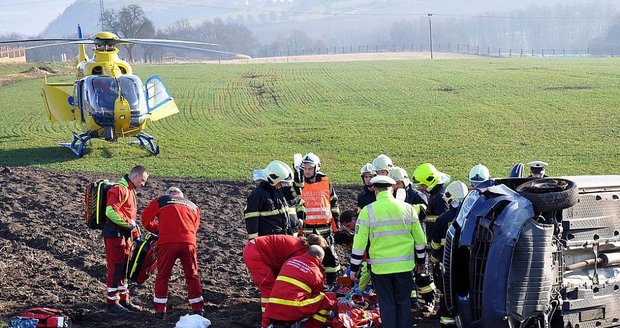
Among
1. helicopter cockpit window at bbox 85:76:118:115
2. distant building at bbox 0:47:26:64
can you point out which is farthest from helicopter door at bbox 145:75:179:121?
distant building at bbox 0:47:26:64

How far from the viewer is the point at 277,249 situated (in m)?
8.76

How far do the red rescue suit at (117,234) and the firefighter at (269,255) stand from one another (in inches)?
78.3

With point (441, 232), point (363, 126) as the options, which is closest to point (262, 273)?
point (441, 232)

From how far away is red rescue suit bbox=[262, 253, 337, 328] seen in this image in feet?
26.8

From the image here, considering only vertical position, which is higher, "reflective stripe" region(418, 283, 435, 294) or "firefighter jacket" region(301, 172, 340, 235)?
"firefighter jacket" region(301, 172, 340, 235)

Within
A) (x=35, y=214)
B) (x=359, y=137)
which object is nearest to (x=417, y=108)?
(x=359, y=137)

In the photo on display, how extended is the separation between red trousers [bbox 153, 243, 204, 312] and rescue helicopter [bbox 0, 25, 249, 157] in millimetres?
14095

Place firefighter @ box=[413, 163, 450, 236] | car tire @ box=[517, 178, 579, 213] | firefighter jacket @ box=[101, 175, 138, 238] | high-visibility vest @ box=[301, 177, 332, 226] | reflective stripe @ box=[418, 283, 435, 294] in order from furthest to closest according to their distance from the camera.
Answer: high-visibility vest @ box=[301, 177, 332, 226], firefighter @ box=[413, 163, 450, 236], firefighter jacket @ box=[101, 175, 138, 238], reflective stripe @ box=[418, 283, 435, 294], car tire @ box=[517, 178, 579, 213]

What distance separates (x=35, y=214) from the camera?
49.7ft

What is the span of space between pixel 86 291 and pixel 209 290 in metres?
1.57

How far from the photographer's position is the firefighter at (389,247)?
27.6 ft

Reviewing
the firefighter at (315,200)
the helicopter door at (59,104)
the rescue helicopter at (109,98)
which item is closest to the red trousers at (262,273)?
the firefighter at (315,200)

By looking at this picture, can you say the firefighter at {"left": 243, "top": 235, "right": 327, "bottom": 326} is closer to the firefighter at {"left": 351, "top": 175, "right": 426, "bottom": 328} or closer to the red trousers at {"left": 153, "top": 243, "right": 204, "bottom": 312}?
the firefighter at {"left": 351, "top": 175, "right": 426, "bottom": 328}

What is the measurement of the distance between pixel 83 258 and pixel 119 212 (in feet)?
9.01
